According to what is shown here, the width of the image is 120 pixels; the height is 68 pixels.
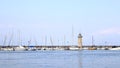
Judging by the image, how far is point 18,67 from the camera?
6569cm

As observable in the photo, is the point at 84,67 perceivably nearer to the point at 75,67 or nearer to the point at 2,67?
the point at 75,67

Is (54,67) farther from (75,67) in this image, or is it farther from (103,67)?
(103,67)

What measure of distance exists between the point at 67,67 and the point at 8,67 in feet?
34.5

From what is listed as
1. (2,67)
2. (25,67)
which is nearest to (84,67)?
(25,67)

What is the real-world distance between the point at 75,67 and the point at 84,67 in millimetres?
1551

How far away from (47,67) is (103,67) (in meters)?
9.86

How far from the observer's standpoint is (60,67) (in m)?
63.9

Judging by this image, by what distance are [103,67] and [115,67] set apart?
2.00 meters

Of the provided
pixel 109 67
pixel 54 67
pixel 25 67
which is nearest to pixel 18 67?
pixel 25 67

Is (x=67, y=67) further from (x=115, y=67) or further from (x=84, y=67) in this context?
(x=115, y=67)

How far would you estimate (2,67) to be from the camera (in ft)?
215

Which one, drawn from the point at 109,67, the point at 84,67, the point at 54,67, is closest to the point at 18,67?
the point at 54,67

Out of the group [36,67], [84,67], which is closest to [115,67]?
[84,67]

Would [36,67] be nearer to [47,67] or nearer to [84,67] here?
[47,67]
